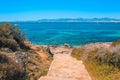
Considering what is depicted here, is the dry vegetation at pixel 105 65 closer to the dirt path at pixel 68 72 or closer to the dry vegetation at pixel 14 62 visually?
the dirt path at pixel 68 72

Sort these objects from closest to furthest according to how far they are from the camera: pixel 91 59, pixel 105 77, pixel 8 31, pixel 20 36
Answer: pixel 105 77, pixel 91 59, pixel 8 31, pixel 20 36

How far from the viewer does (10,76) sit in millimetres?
15469

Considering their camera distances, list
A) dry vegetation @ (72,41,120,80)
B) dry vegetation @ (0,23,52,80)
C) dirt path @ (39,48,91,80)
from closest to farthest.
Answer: dry vegetation @ (0,23,52,80)
dirt path @ (39,48,91,80)
dry vegetation @ (72,41,120,80)

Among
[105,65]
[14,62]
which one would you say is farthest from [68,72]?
[14,62]

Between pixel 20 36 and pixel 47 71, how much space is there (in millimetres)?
8957

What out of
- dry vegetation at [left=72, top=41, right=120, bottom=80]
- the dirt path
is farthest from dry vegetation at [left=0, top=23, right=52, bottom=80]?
dry vegetation at [left=72, top=41, right=120, bottom=80]

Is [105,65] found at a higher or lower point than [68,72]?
higher

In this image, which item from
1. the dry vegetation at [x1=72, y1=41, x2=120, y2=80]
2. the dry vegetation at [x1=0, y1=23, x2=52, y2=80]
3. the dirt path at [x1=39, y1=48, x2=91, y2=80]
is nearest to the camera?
the dry vegetation at [x1=0, y1=23, x2=52, y2=80]

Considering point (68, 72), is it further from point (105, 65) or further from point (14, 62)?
point (14, 62)

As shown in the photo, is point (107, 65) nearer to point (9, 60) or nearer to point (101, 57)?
point (101, 57)

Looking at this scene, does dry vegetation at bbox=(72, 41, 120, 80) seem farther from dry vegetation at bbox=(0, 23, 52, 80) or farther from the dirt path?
dry vegetation at bbox=(0, 23, 52, 80)

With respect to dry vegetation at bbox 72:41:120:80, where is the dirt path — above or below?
below

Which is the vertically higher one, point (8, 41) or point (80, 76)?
point (8, 41)

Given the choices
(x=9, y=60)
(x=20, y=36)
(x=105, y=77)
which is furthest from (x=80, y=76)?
(x=20, y=36)
